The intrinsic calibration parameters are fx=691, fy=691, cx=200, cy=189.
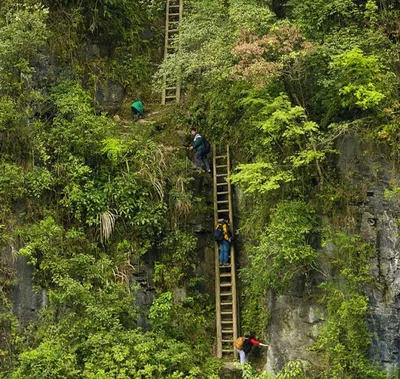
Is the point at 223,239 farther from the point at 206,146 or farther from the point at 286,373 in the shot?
the point at 286,373

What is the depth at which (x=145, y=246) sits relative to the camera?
50.4 ft

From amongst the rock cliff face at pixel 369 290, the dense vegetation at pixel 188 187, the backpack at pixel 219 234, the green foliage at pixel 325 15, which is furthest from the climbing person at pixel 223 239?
the green foliage at pixel 325 15

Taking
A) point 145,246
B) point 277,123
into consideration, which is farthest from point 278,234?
point 145,246

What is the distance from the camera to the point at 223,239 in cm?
1576

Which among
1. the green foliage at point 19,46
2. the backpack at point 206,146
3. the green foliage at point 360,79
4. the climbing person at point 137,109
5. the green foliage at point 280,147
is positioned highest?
the green foliage at point 19,46

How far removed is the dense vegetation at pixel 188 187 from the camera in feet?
44.1

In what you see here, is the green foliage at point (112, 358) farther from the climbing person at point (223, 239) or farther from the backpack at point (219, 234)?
the backpack at point (219, 234)

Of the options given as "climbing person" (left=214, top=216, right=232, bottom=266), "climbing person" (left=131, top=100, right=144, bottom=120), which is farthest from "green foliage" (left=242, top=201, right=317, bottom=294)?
"climbing person" (left=131, top=100, right=144, bottom=120)

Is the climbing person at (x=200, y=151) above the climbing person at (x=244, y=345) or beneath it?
above

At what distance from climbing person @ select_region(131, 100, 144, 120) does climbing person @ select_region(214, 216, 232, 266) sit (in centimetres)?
408

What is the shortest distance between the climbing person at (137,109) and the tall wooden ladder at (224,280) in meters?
2.29

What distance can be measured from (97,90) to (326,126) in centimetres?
676

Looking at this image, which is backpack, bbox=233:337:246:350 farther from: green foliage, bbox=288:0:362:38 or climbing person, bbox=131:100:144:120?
climbing person, bbox=131:100:144:120

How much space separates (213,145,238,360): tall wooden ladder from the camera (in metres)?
15.2
